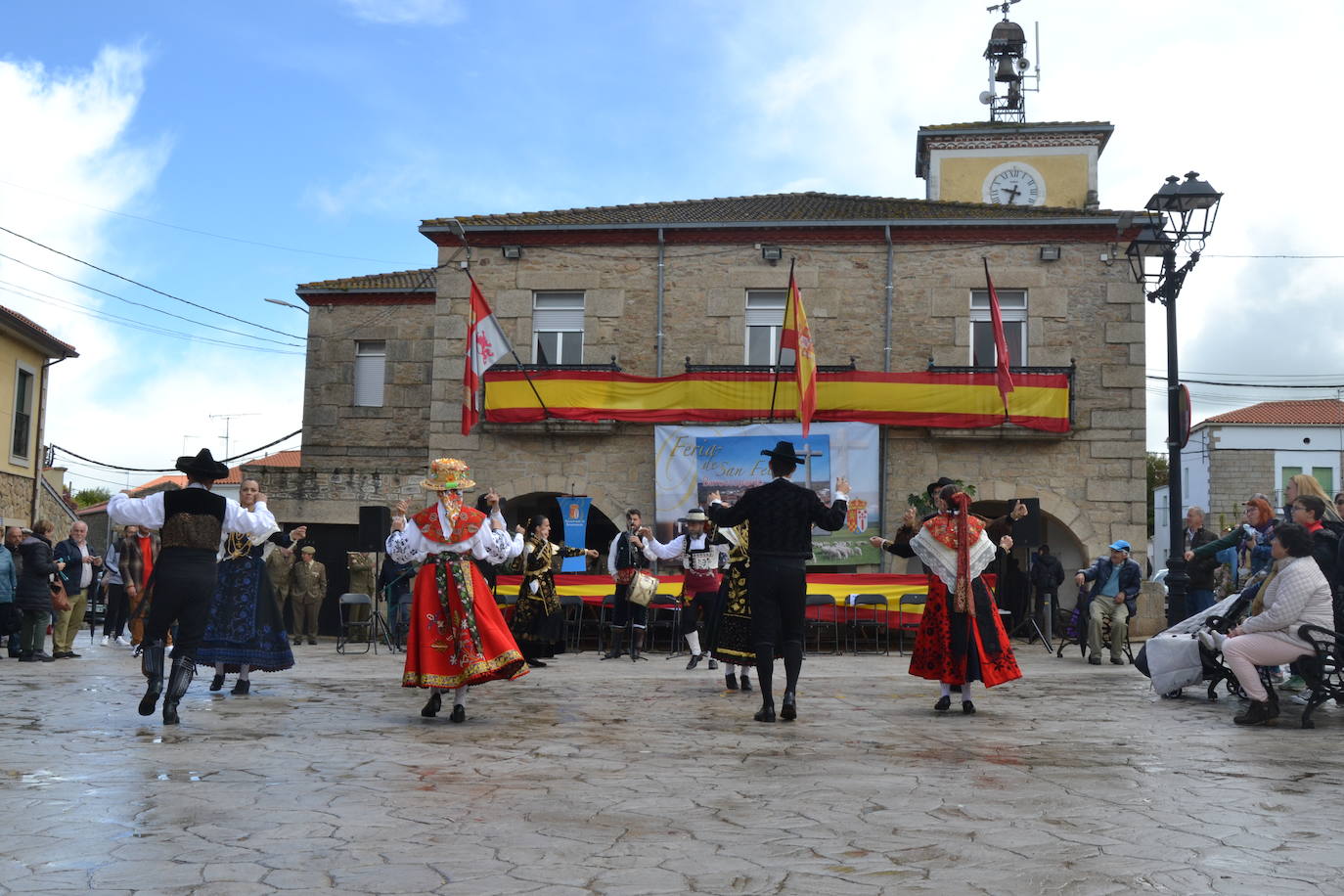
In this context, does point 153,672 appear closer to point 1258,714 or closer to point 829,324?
point 1258,714

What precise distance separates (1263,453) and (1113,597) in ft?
160

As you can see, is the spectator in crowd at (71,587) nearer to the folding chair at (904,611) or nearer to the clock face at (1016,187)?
the folding chair at (904,611)

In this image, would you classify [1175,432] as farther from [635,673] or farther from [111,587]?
[111,587]

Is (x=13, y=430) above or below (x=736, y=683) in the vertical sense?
above

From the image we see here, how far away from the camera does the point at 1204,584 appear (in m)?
14.1

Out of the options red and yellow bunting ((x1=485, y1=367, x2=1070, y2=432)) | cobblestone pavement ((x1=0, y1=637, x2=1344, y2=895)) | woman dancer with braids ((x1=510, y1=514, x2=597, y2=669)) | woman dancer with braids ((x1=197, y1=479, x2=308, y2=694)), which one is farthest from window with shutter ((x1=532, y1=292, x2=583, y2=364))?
cobblestone pavement ((x1=0, y1=637, x2=1344, y2=895))

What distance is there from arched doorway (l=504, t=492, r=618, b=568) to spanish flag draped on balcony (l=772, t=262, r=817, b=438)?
4.94m

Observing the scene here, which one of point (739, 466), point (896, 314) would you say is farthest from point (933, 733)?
point (896, 314)

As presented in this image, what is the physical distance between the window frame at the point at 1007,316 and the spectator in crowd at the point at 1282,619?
534 inches

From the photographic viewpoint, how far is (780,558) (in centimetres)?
888

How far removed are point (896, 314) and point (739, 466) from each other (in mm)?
3905

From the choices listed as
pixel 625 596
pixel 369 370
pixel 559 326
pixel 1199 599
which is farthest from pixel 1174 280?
pixel 369 370

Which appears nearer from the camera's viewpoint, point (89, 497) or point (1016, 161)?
point (1016, 161)

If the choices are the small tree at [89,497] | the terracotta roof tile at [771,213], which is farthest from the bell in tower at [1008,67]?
the small tree at [89,497]
